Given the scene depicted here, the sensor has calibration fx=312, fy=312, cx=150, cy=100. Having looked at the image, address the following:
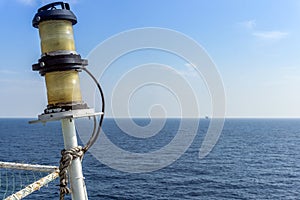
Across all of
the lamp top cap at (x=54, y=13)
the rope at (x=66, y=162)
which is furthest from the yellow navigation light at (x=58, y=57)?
the rope at (x=66, y=162)

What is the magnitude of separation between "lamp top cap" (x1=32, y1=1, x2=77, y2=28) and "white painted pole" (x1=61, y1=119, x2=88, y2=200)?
1.17m

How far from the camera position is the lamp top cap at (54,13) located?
3496 mm

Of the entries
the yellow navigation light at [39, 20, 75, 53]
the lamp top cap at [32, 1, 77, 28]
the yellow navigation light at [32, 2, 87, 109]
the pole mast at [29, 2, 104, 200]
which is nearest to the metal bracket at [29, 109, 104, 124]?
the pole mast at [29, 2, 104, 200]

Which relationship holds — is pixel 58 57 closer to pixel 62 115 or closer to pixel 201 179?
pixel 62 115

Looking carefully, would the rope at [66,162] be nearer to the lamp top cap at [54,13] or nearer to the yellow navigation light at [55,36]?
the yellow navigation light at [55,36]

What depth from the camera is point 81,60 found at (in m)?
3.66

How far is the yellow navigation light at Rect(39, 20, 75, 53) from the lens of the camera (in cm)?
353

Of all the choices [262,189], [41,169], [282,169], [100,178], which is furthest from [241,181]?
[41,169]

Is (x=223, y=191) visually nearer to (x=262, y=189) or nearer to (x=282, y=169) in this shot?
(x=262, y=189)

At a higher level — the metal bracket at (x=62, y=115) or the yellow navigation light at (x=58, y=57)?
the yellow navigation light at (x=58, y=57)

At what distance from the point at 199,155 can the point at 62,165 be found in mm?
101694

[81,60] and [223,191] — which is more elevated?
[81,60]

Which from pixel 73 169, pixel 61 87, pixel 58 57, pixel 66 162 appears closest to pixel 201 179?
pixel 73 169

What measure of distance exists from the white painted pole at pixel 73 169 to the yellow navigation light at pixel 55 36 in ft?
2.75
